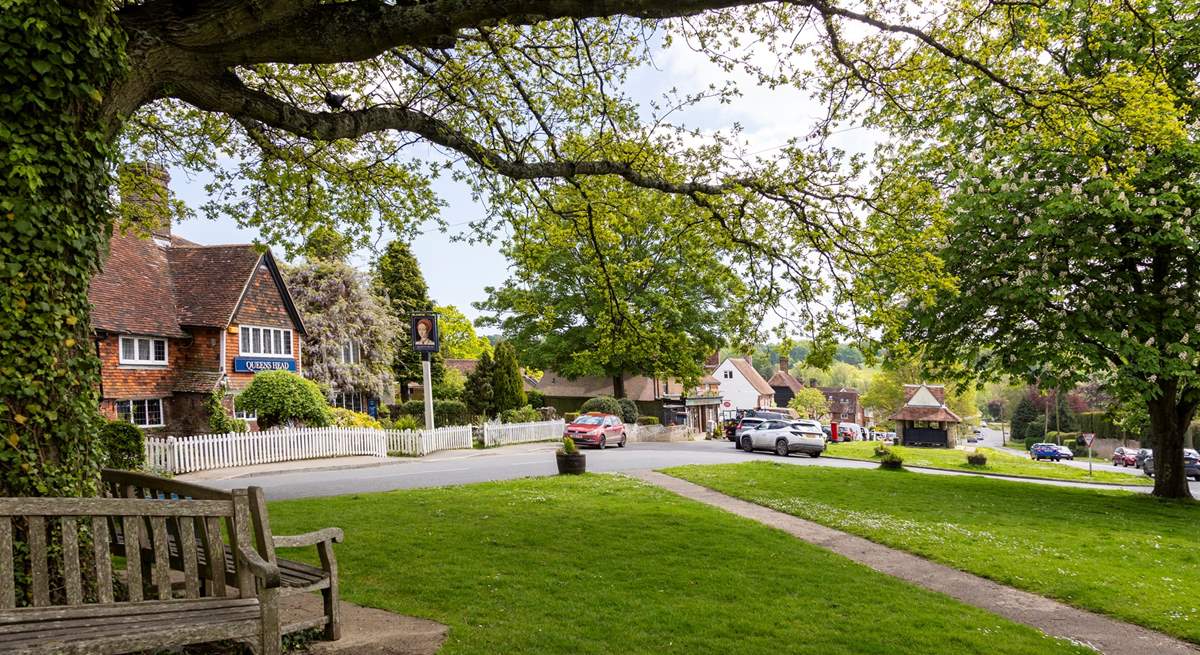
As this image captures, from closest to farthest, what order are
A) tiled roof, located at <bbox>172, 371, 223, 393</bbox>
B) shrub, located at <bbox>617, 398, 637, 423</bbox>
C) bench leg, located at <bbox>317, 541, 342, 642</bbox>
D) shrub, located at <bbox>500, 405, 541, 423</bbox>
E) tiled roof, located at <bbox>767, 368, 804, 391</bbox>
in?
bench leg, located at <bbox>317, 541, 342, 642</bbox>
tiled roof, located at <bbox>172, 371, 223, 393</bbox>
shrub, located at <bbox>500, 405, 541, 423</bbox>
shrub, located at <bbox>617, 398, 637, 423</bbox>
tiled roof, located at <bbox>767, 368, 804, 391</bbox>

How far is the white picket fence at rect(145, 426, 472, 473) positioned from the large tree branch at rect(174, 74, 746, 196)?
563 inches

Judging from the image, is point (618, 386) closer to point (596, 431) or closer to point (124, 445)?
point (596, 431)

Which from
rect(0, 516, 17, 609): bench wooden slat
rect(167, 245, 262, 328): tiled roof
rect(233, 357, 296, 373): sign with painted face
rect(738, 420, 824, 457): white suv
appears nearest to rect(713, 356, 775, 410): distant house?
rect(738, 420, 824, 457): white suv

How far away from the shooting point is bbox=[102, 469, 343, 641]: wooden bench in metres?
4.64

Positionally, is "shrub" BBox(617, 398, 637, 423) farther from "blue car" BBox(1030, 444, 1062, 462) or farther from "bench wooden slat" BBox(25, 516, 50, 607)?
"bench wooden slat" BBox(25, 516, 50, 607)

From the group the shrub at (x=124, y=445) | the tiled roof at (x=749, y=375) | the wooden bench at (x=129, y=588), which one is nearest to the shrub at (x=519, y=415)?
the shrub at (x=124, y=445)

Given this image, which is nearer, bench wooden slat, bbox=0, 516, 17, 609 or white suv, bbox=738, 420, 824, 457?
bench wooden slat, bbox=0, 516, 17, 609

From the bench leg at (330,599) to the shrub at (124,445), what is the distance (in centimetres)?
1444

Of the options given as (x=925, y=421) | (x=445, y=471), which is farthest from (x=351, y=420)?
(x=925, y=421)

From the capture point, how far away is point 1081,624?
280 inches

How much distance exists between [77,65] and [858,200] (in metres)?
9.71

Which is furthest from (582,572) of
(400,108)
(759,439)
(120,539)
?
(759,439)

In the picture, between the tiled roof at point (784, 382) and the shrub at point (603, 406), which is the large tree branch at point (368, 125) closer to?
the shrub at point (603, 406)

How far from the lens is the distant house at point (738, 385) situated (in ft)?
248
